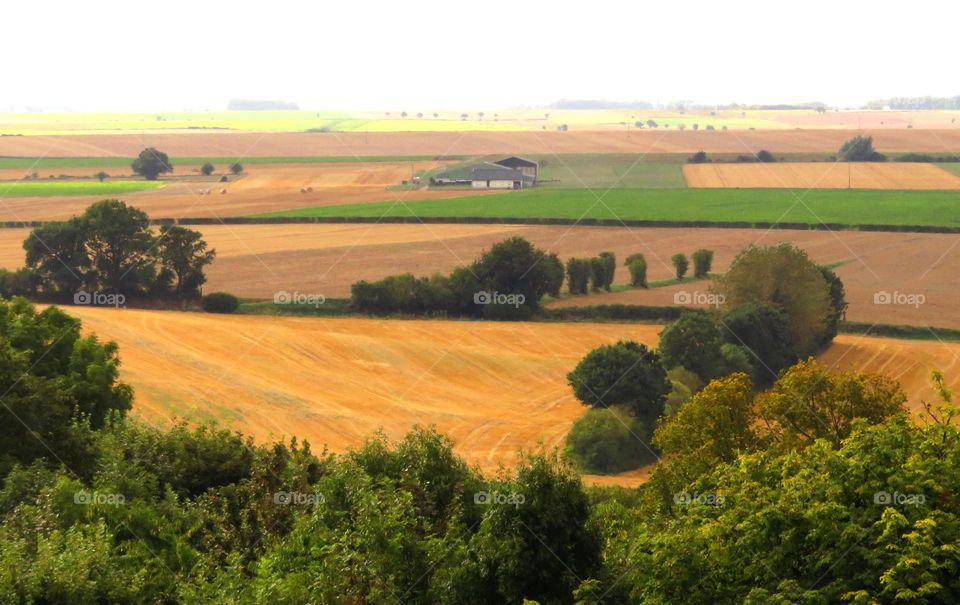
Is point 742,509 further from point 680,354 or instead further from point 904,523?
A: point 680,354

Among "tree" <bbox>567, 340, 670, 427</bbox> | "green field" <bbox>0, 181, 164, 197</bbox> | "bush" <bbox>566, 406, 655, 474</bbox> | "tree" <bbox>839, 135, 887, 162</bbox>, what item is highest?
"tree" <bbox>839, 135, 887, 162</bbox>

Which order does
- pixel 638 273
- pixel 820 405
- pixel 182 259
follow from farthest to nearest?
1. pixel 638 273
2. pixel 182 259
3. pixel 820 405

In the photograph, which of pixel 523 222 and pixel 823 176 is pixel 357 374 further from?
pixel 823 176

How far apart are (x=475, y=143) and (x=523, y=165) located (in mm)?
34350

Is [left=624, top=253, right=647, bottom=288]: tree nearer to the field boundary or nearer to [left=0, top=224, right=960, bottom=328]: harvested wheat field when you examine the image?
[left=0, top=224, right=960, bottom=328]: harvested wheat field

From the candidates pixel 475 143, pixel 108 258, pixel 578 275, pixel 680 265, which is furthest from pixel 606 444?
pixel 475 143

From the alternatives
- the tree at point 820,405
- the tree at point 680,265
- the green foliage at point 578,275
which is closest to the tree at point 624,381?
the tree at point 820,405

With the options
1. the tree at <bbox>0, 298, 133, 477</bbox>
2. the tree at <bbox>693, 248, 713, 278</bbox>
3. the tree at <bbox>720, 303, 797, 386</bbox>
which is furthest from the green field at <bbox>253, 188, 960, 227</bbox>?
the tree at <bbox>0, 298, 133, 477</bbox>

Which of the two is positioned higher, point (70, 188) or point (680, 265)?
point (70, 188)

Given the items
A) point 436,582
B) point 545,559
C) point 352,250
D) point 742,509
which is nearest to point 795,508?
point 742,509

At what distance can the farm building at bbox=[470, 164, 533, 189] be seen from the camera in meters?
111

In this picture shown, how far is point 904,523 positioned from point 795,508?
1.69 m

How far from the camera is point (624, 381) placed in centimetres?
4397

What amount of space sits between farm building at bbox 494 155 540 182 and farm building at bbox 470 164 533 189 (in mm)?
834
